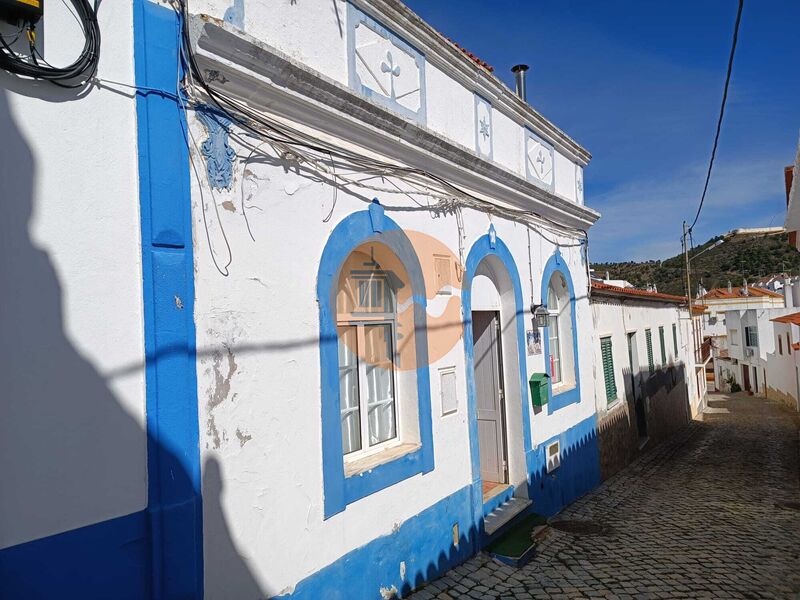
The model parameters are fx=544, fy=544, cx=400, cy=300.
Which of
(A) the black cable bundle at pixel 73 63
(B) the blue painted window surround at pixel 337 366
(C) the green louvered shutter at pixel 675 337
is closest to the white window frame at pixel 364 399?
(B) the blue painted window surround at pixel 337 366

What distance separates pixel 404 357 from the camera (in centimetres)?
496

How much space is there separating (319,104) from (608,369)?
27.7ft

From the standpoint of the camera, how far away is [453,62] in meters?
5.77

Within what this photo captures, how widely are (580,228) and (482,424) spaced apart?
424 centimetres

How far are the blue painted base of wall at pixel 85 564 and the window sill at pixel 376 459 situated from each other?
1.69 m

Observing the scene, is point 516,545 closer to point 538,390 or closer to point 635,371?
point 538,390

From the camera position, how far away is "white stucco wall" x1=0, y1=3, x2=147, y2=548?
7.79ft

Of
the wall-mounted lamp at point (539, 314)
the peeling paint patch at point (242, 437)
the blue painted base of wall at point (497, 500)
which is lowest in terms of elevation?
the blue painted base of wall at point (497, 500)

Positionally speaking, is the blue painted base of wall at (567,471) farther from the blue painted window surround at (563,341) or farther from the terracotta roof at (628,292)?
the terracotta roof at (628,292)

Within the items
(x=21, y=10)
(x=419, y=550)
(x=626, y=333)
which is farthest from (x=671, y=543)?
(x=21, y=10)

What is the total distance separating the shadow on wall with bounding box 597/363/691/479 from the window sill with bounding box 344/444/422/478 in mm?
5618

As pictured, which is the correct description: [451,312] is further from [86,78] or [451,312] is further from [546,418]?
[86,78]

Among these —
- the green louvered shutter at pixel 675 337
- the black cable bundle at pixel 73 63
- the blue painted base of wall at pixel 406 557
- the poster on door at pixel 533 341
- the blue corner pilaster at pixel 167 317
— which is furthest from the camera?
the green louvered shutter at pixel 675 337

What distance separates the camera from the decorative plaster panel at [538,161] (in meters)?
7.64
